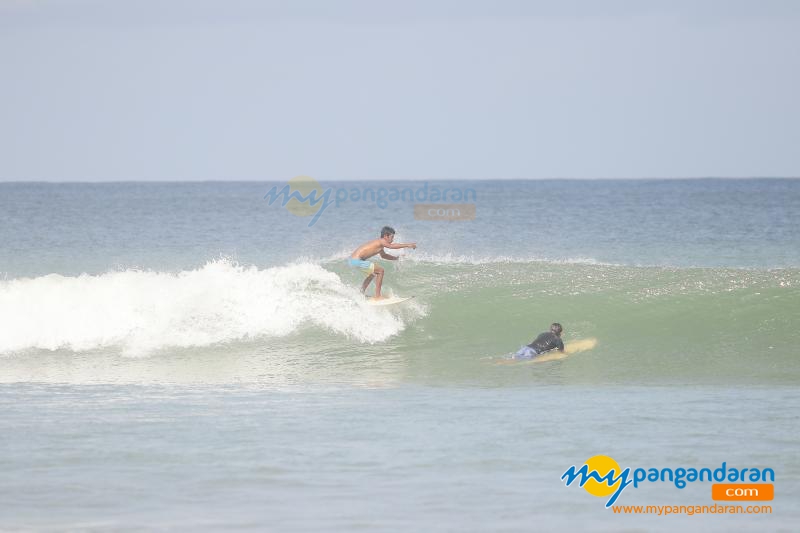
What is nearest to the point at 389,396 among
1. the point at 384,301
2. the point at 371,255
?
the point at 384,301

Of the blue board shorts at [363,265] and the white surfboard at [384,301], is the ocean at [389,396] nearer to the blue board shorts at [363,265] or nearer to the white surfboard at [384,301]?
the white surfboard at [384,301]

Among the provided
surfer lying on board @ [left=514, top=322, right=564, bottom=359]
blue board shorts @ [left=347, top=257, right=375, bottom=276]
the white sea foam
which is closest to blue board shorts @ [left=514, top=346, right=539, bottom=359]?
surfer lying on board @ [left=514, top=322, right=564, bottom=359]

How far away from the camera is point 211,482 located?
769cm

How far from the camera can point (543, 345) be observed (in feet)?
43.8

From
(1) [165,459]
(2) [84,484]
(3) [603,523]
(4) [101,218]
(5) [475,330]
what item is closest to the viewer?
(3) [603,523]

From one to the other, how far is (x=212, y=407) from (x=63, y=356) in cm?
497

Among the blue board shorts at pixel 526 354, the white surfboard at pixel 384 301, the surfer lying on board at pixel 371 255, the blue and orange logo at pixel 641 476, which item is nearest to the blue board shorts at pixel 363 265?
the surfer lying on board at pixel 371 255

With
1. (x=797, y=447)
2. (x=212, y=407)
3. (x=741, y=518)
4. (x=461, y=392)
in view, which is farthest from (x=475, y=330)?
(x=741, y=518)

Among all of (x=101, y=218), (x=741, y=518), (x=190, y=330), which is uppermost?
(x=101, y=218)

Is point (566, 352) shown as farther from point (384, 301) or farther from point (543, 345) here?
point (384, 301)

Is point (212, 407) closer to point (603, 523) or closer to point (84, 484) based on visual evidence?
point (84, 484)

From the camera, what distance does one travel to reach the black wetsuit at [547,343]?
1330 cm

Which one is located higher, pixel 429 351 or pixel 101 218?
pixel 101 218

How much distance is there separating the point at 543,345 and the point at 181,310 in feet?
19.7
